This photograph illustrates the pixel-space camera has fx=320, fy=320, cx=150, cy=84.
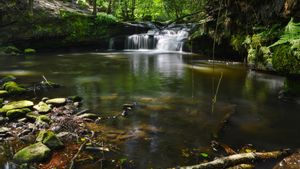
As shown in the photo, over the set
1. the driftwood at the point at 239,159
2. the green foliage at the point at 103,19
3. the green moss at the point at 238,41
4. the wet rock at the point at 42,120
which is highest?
the green foliage at the point at 103,19

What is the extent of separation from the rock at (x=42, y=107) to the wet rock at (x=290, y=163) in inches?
242

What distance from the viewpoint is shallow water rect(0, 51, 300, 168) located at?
6859 millimetres

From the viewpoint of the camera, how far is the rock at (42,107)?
8914 millimetres

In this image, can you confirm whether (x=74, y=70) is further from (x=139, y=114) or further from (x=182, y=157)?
(x=182, y=157)

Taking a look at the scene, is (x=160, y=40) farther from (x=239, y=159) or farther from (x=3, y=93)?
(x=239, y=159)

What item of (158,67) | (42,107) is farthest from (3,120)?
(158,67)

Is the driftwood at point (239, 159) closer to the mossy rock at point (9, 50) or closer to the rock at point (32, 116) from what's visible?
the rock at point (32, 116)

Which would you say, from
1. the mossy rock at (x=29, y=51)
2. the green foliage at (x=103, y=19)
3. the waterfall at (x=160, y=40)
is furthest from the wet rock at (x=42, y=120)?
the green foliage at (x=103, y=19)

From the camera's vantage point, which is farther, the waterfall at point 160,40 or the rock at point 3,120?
the waterfall at point 160,40

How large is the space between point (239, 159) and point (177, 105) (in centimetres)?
440

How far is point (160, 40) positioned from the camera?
27.7 metres

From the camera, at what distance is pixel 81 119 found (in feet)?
27.1

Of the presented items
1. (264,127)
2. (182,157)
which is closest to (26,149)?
(182,157)

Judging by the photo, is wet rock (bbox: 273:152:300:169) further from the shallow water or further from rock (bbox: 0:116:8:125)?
rock (bbox: 0:116:8:125)
